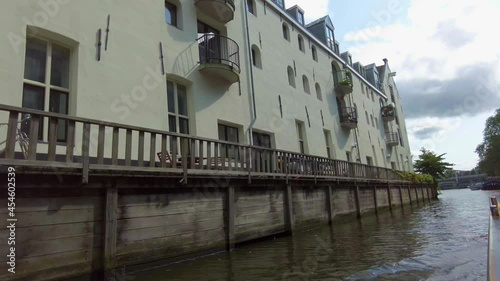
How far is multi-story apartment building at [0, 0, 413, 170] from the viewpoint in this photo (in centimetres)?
829

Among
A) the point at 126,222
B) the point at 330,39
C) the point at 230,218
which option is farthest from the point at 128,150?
the point at 330,39

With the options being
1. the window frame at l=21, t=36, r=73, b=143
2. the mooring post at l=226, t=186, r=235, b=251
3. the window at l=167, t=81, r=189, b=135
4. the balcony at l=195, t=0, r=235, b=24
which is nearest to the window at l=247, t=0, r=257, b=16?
the balcony at l=195, t=0, r=235, b=24

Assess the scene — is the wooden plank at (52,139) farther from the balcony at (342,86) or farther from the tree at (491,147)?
the tree at (491,147)

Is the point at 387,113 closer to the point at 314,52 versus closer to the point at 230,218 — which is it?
the point at 314,52

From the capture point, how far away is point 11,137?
5.17 m

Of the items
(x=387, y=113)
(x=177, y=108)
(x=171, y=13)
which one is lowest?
(x=177, y=108)

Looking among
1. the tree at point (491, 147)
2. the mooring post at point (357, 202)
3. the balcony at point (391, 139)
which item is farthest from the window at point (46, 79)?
the tree at point (491, 147)

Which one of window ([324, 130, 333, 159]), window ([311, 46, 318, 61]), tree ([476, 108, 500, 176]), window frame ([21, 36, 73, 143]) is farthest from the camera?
tree ([476, 108, 500, 176])

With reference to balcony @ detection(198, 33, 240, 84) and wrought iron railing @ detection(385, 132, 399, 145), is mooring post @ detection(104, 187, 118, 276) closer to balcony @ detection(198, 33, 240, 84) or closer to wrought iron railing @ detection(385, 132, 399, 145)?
balcony @ detection(198, 33, 240, 84)

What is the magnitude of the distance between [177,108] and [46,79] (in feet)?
14.3

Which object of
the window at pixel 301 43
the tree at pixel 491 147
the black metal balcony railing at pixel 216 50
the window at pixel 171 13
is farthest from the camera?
the tree at pixel 491 147

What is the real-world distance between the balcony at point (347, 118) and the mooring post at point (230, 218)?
17.4m

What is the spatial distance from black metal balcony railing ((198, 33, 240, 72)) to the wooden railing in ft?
12.3

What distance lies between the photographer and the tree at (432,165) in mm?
46375
